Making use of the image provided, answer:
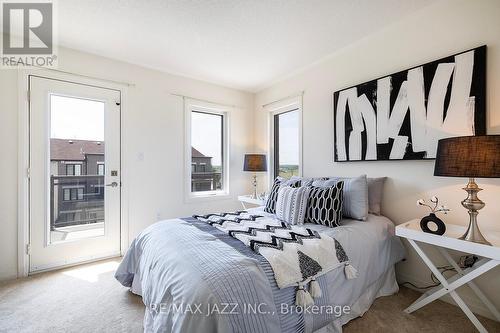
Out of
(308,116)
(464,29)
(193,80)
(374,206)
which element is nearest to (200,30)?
(193,80)

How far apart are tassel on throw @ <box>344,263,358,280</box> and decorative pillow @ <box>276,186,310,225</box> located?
1.75 feet

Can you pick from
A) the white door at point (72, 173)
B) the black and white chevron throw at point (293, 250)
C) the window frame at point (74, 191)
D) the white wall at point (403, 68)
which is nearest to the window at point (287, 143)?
the white wall at point (403, 68)

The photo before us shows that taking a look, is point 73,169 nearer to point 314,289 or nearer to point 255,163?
point 255,163

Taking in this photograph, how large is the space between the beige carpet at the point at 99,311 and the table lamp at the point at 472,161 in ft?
2.40

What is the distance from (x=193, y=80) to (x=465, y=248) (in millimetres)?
3489

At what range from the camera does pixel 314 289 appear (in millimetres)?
1333

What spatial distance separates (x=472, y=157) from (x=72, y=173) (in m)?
3.60

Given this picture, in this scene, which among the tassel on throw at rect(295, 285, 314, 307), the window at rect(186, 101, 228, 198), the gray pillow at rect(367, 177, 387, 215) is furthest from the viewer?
the window at rect(186, 101, 228, 198)

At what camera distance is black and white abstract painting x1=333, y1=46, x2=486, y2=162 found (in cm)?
174

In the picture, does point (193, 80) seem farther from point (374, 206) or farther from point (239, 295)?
point (239, 295)

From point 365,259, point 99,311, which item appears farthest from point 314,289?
point 99,311

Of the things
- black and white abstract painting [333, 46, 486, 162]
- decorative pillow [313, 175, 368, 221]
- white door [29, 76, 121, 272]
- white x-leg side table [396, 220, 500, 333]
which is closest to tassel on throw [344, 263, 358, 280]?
white x-leg side table [396, 220, 500, 333]

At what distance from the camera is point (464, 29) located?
1.80 m

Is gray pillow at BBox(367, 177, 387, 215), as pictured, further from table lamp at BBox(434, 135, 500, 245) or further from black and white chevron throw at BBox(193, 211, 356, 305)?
black and white chevron throw at BBox(193, 211, 356, 305)
